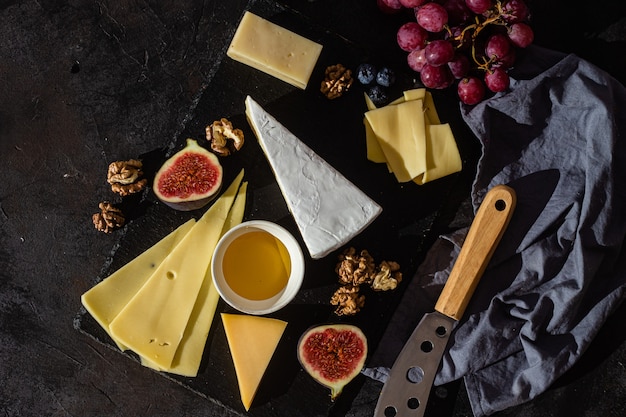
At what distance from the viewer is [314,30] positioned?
2236mm

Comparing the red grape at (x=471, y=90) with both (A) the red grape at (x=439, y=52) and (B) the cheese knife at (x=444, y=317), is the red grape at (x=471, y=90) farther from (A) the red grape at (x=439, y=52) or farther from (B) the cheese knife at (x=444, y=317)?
(B) the cheese knife at (x=444, y=317)

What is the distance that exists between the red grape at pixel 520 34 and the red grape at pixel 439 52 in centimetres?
19

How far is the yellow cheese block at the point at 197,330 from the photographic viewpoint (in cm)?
217

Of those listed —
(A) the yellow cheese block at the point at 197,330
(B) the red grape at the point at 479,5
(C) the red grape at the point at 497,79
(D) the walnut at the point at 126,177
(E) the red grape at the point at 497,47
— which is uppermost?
(B) the red grape at the point at 479,5

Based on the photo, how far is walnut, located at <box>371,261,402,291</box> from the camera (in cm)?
215

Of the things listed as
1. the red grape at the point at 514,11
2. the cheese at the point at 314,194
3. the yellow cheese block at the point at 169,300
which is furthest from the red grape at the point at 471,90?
the yellow cheese block at the point at 169,300

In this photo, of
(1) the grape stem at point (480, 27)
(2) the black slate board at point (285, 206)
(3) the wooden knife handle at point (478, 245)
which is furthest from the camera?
(2) the black slate board at point (285, 206)

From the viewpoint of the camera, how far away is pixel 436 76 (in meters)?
2.11

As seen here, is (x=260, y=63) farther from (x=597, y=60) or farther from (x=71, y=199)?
(x=597, y=60)

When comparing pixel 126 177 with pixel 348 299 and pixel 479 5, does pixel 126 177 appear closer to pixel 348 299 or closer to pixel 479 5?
pixel 348 299

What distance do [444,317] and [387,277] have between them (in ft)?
0.71

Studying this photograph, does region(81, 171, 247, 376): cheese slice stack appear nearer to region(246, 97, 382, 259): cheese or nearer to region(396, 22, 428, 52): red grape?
region(246, 97, 382, 259): cheese

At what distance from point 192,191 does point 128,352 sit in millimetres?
571

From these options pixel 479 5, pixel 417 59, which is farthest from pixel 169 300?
pixel 479 5
